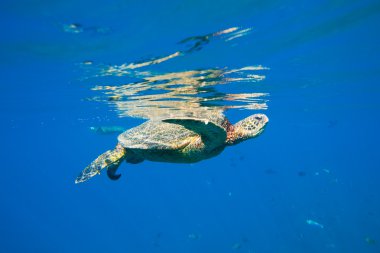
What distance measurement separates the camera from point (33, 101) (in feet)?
64.3

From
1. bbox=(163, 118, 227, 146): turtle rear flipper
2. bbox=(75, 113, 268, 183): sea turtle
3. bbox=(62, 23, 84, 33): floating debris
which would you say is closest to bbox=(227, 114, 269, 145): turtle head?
bbox=(75, 113, 268, 183): sea turtle

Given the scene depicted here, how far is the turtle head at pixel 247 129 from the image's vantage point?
694cm

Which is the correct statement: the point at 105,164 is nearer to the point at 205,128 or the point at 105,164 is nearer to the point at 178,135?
the point at 178,135

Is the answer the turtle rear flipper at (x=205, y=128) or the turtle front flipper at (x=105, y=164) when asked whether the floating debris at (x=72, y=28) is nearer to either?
the turtle front flipper at (x=105, y=164)

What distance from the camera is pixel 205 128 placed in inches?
198

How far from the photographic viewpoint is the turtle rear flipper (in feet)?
14.4

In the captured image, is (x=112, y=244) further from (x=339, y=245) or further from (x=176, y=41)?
(x=176, y=41)

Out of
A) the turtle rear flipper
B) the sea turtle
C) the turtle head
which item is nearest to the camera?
the turtle rear flipper

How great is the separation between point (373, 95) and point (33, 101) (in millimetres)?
31933

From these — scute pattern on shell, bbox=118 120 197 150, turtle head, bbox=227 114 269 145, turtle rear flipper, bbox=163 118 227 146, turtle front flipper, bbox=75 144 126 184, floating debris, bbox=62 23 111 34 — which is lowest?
turtle front flipper, bbox=75 144 126 184

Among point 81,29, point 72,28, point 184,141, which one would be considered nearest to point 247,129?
point 184,141

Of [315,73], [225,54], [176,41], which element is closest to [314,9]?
[225,54]

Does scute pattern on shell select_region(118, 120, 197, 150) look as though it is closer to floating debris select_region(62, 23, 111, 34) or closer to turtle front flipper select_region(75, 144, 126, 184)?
turtle front flipper select_region(75, 144, 126, 184)

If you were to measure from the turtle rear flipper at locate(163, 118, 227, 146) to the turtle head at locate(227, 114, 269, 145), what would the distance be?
90 centimetres
